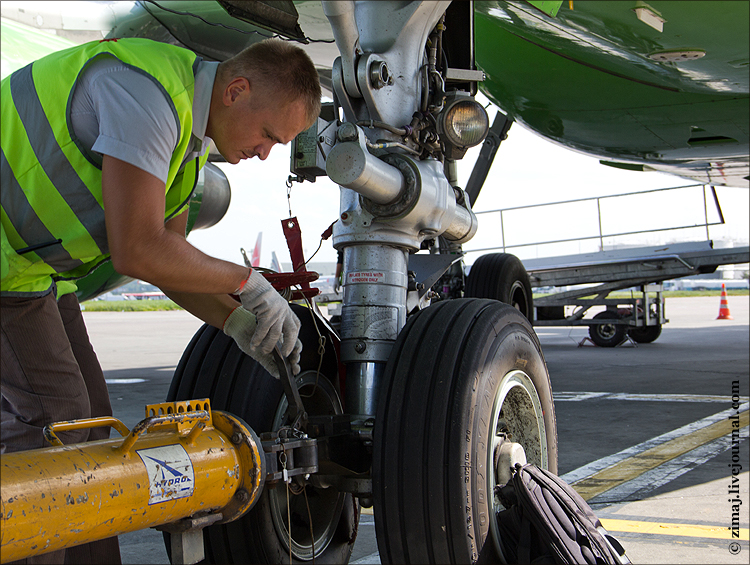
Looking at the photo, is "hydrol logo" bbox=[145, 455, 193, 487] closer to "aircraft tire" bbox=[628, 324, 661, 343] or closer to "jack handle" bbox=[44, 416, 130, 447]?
"jack handle" bbox=[44, 416, 130, 447]

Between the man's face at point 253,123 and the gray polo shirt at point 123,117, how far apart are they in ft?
0.53

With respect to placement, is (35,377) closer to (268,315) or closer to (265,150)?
(268,315)

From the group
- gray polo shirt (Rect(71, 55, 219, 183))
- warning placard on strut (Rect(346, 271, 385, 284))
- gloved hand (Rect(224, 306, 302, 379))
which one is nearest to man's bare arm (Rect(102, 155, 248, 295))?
gray polo shirt (Rect(71, 55, 219, 183))

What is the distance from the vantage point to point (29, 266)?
152 centimetres

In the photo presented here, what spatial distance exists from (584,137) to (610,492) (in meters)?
2.98

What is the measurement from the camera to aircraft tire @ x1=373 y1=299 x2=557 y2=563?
5.88 feet

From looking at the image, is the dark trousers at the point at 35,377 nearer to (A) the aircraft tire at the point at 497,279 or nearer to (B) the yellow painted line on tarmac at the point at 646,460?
(B) the yellow painted line on tarmac at the point at 646,460

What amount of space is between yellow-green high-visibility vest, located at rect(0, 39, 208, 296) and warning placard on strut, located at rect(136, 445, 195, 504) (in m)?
0.47

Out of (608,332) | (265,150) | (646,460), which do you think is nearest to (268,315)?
(265,150)

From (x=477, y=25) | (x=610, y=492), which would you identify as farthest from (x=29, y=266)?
(x=477, y=25)

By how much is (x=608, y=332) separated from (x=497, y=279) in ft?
23.3

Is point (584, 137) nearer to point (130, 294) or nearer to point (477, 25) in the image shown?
point (477, 25)

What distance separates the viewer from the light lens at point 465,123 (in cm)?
241

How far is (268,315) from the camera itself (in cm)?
173
